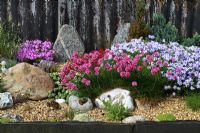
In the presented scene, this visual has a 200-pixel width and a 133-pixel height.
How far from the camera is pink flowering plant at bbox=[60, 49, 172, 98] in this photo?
28.7 ft

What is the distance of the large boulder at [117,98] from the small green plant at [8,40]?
10.4ft

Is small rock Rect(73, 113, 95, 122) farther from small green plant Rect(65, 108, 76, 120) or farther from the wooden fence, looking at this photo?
the wooden fence

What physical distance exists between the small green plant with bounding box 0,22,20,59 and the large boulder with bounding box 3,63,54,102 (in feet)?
6.36

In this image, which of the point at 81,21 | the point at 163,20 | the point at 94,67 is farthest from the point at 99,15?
the point at 94,67

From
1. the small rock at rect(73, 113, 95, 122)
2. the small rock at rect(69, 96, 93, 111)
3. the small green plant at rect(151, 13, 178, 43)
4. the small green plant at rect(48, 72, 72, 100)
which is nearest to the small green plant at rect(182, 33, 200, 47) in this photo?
the small green plant at rect(151, 13, 178, 43)

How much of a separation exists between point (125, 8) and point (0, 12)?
2.50 metres

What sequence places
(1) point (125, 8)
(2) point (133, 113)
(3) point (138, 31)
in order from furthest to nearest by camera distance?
(1) point (125, 8) < (3) point (138, 31) < (2) point (133, 113)

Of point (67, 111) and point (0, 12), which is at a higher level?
point (0, 12)

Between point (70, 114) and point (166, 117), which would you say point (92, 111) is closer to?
point (70, 114)

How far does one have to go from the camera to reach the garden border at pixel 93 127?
5.81 m

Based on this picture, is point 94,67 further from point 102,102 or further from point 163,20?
point 163,20

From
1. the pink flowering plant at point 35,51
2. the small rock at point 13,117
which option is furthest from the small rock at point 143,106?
the pink flowering plant at point 35,51

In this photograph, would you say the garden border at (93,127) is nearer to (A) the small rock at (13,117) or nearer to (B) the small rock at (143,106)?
(A) the small rock at (13,117)

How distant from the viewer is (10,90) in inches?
367
